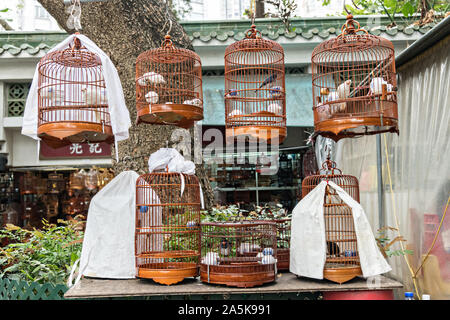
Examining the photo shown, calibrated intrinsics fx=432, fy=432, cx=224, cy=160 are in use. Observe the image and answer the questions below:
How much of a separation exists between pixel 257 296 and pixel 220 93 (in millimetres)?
4101

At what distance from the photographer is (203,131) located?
7.29m

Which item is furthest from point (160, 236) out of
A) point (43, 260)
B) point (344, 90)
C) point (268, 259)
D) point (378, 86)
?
point (378, 86)

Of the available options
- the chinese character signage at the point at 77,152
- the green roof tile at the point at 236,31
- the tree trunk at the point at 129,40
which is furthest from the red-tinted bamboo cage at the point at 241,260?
the chinese character signage at the point at 77,152

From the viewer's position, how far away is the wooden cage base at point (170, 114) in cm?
343

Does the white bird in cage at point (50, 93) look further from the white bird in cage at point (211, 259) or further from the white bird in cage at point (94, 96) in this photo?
the white bird in cage at point (211, 259)

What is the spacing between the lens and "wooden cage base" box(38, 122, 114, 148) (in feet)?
10.4

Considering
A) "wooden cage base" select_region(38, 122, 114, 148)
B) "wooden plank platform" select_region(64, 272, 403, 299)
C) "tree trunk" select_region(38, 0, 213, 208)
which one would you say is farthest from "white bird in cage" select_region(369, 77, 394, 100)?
"tree trunk" select_region(38, 0, 213, 208)

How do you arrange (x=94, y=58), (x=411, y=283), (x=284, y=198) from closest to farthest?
(x=94, y=58), (x=411, y=283), (x=284, y=198)

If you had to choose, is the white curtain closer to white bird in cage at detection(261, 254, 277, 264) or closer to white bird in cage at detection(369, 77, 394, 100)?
white bird in cage at detection(369, 77, 394, 100)

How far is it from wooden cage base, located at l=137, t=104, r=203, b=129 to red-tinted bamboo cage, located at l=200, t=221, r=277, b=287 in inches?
35.4

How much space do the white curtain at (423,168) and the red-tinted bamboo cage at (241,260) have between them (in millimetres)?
1443

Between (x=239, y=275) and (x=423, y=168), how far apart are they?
209 centimetres
